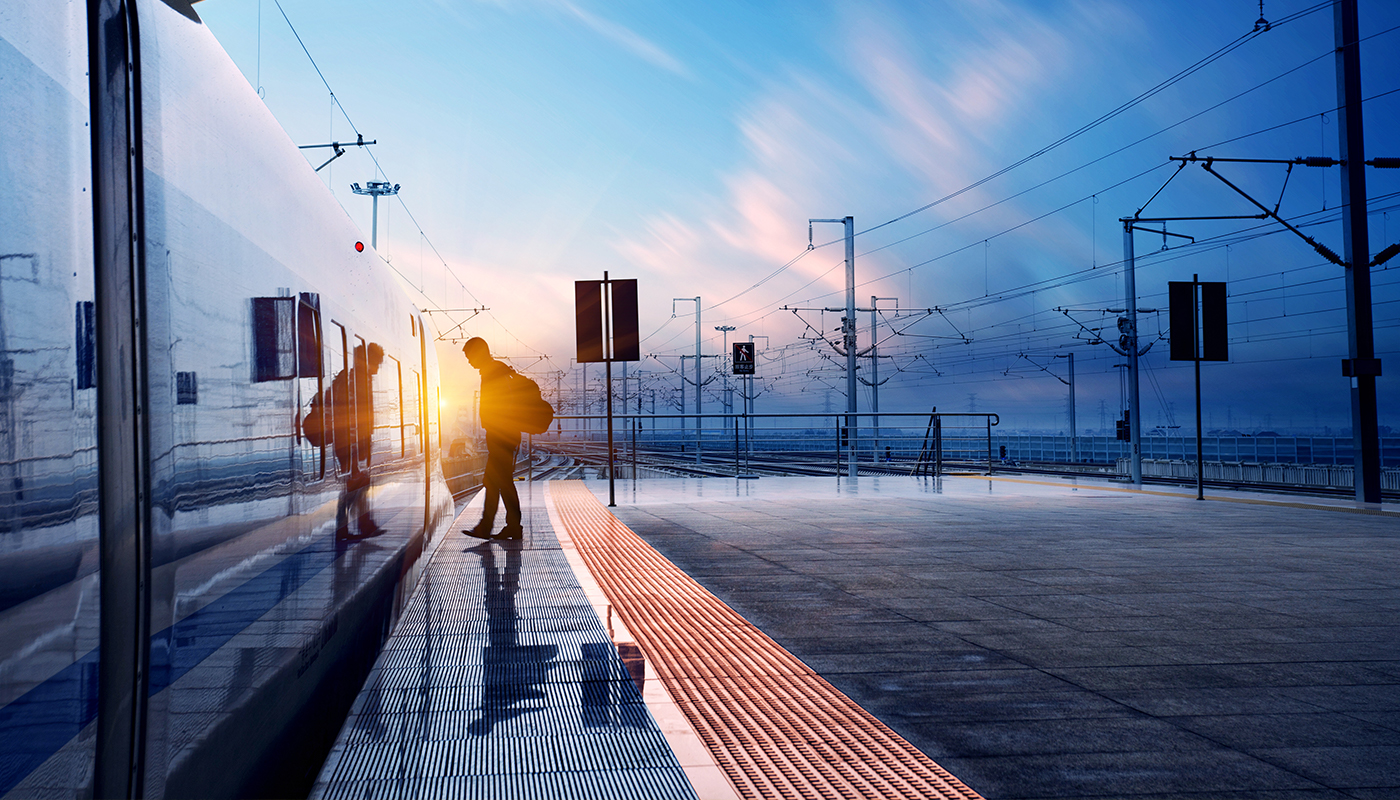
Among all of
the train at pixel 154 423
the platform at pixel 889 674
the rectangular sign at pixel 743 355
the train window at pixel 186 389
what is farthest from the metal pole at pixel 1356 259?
the rectangular sign at pixel 743 355

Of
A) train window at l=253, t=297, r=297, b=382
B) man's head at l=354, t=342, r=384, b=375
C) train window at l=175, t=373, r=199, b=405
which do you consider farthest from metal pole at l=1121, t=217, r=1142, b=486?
train window at l=175, t=373, r=199, b=405

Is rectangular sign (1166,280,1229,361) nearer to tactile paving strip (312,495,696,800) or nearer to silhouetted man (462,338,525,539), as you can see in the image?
silhouetted man (462,338,525,539)

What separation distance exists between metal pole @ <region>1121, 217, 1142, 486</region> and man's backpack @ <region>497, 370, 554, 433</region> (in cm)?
1522

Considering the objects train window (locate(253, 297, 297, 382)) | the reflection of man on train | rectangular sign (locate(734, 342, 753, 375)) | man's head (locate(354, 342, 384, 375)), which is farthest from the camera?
rectangular sign (locate(734, 342, 753, 375))

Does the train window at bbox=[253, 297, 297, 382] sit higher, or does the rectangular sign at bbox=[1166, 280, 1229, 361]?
the rectangular sign at bbox=[1166, 280, 1229, 361]

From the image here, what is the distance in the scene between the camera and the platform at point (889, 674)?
263 centimetres

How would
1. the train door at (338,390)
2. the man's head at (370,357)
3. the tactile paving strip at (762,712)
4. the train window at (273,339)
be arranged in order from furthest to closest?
the man's head at (370,357)
the train door at (338,390)
the tactile paving strip at (762,712)
the train window at (273,339)

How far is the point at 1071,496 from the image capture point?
1328 centimetres

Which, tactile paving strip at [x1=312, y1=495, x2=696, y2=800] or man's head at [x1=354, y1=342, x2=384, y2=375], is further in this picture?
man's head at [x1=354, y1=342, x2=384, y2=375]

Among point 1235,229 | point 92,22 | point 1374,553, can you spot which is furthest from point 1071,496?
point 92,22

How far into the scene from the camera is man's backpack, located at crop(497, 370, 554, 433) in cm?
807

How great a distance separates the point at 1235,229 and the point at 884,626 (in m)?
21.3

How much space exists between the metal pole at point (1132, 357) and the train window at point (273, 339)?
64.2 feet

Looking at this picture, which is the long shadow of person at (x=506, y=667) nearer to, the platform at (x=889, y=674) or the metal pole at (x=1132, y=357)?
the platform at (x=889, y=674)
